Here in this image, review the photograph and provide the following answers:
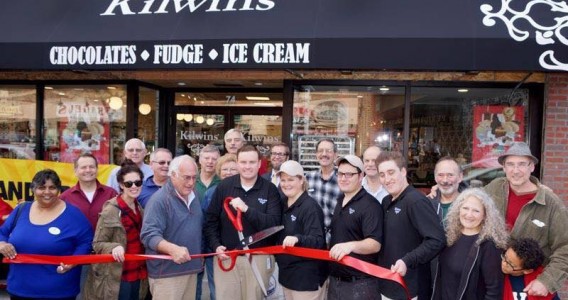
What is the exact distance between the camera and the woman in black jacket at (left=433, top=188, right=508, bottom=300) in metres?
3.36

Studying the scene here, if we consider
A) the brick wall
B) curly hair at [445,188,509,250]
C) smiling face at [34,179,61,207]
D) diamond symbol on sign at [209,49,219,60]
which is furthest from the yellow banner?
the brick wall

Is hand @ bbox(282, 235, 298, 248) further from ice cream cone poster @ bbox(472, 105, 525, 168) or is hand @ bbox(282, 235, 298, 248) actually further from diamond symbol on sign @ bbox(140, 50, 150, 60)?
ice cream cone poster @ bbox(472, 105, 525, 168)

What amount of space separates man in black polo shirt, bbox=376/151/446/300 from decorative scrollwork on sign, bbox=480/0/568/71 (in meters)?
3.31

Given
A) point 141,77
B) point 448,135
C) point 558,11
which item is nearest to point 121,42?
point 141,77

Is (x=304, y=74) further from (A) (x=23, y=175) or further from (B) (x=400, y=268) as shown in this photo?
(B) (x=400, y=268)

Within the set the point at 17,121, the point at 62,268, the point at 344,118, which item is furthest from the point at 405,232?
the point at 17,121

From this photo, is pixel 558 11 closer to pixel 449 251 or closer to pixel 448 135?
pixel 448 135

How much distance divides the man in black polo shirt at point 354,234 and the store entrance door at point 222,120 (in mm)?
5628

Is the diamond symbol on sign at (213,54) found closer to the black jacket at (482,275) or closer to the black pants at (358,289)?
the black pants at (358,289)

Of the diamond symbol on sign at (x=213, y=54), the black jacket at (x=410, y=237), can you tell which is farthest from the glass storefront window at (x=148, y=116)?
the black jacket at (x=410, y=237)

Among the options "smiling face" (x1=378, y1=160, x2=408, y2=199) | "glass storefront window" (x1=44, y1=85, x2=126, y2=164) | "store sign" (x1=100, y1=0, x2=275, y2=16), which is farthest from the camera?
"glass storefront window" (x1=44, y1=85, x2=126, y2=164)

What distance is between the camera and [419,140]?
763cm

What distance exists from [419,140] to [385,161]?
4.11 metres

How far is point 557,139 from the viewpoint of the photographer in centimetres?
695
